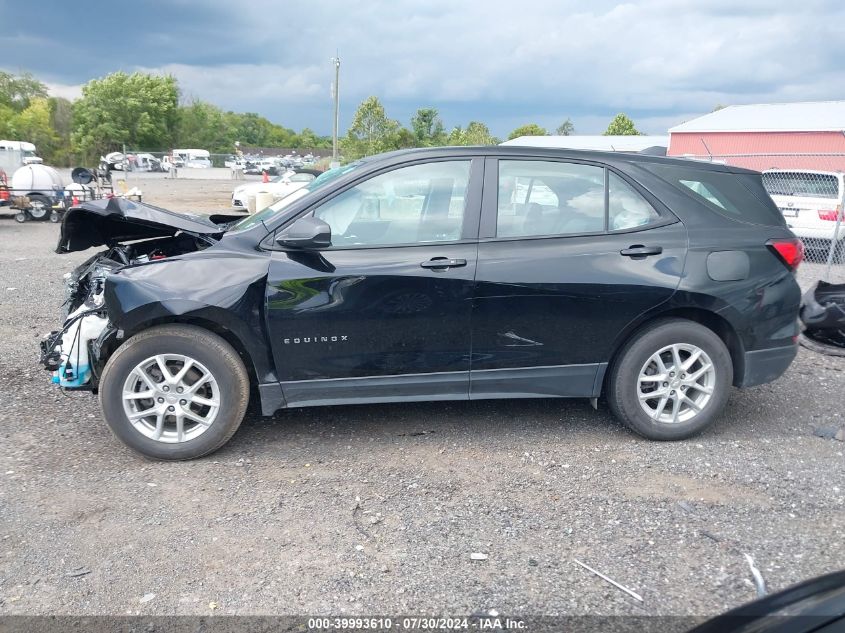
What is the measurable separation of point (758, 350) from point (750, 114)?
34.4 metres

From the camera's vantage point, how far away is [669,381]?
4.21 metres

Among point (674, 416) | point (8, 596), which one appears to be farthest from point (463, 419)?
point (8, 596)

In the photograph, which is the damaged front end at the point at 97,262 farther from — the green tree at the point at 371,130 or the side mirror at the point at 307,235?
the green tree at the point at 371,130

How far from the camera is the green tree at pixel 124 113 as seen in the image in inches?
2554

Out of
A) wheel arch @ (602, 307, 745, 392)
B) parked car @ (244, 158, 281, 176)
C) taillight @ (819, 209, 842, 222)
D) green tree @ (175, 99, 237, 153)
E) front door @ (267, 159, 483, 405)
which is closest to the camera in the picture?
front door @ (267, 159, 483, 405)

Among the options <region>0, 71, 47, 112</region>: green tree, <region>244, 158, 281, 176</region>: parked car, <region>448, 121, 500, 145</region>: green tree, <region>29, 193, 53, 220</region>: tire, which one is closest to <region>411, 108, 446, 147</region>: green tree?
<region>448, 121, 500, 145</region>: green tree

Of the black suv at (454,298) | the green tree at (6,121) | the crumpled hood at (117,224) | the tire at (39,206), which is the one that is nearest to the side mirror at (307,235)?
the black suv at (454,298)

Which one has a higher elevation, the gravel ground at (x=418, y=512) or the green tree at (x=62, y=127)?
the green tree at (x=62, y=127)

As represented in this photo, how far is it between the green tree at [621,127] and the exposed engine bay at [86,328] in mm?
59111

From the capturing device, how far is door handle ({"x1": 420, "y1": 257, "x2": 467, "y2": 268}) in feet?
12.8

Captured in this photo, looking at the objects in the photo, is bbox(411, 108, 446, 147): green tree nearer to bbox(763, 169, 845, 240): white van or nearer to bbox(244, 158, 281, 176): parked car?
bbox(244, 158, 281, 176): parked car

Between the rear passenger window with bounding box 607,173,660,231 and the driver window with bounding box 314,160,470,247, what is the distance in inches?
36.8

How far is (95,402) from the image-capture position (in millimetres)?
4812

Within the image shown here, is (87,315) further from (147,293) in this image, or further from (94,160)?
(94,160)
